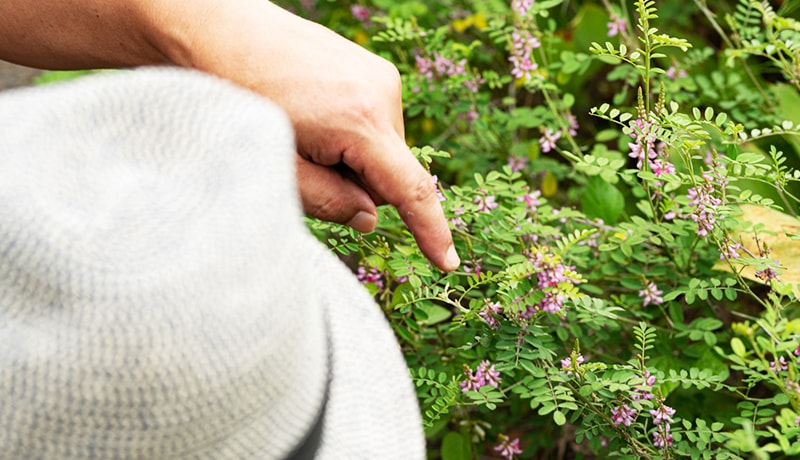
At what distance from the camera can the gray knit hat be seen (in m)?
0.81

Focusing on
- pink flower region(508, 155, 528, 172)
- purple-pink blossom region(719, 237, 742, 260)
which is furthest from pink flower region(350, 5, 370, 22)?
purple-pink blossom region(719, 237, 742, 260)

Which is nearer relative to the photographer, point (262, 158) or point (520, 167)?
point (262, 158)

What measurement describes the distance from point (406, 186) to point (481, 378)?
0.37 meters

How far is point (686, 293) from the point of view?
152 cm

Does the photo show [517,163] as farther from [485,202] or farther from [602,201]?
[485,202]

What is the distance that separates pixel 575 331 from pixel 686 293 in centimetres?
19

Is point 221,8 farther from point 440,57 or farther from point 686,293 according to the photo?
point 686,293

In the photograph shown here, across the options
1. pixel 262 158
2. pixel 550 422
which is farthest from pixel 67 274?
pixel 550 422

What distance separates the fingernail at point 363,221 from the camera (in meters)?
1.40

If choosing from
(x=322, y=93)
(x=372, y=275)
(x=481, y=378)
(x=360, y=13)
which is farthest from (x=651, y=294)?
(x=360, y=13)

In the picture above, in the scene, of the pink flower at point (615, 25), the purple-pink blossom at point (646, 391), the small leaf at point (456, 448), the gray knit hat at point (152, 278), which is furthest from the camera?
the pink flower at point (615, 25)

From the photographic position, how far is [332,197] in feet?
4.53

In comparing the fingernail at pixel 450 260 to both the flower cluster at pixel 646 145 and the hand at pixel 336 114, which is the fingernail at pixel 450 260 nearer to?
the hand at pixel 336 114

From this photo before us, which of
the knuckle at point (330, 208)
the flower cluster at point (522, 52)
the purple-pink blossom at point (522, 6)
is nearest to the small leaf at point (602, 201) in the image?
the flower cluster at point (522, 52)
